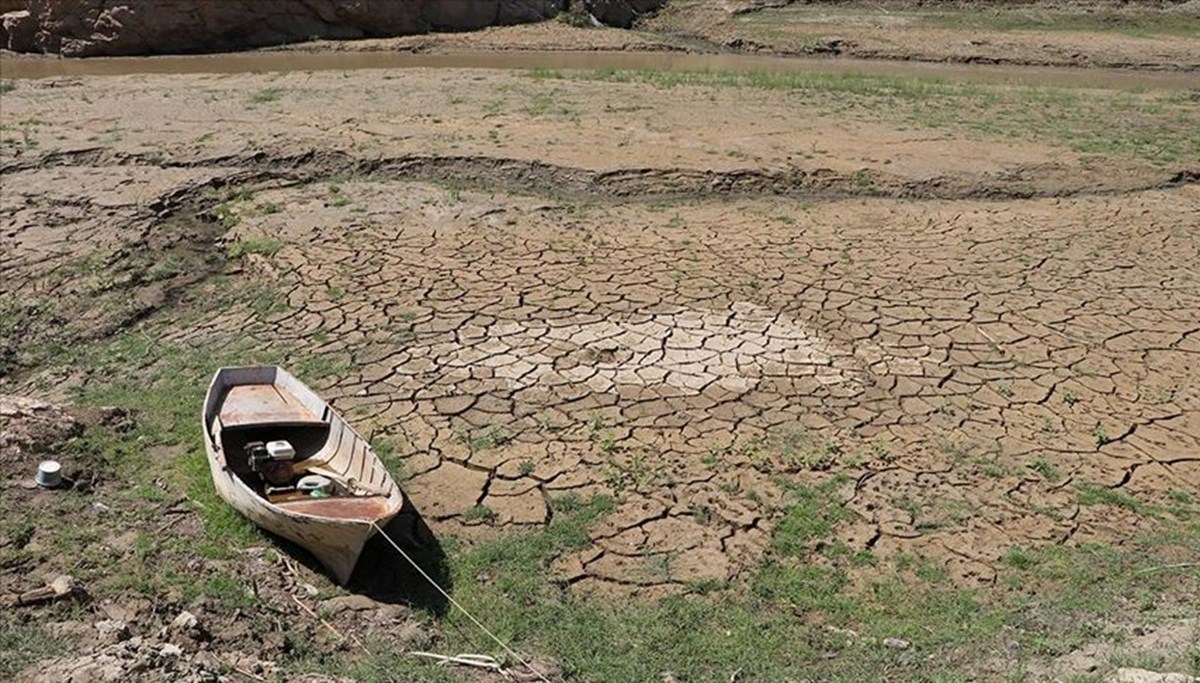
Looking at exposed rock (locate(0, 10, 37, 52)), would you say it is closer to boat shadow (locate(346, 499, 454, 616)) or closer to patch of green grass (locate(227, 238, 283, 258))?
patch of green grass (locate(227, 238, 283, 258))

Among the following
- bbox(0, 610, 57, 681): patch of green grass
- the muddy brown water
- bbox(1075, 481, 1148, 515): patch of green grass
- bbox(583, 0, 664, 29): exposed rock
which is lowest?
bbox(1075, 481, 1148, 515): patch of green grass

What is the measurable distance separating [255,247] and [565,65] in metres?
14.0

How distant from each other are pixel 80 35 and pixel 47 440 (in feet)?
65.8

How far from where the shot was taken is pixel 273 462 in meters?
5.66

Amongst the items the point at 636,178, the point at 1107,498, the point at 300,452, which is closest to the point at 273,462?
the point at 300,452

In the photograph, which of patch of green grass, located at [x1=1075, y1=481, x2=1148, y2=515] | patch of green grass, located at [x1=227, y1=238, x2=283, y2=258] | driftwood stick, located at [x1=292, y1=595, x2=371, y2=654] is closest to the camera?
driftwood stick, located at [x1=292, y1=595, x2=371, y2=654]

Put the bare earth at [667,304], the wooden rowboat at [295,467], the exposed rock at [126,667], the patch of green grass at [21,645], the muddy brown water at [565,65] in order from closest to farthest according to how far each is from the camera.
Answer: the exposed rock at [126,667] < the patch of green grass at [21,645] < the wooden rowboat at [295,467] < the bare earth at [667,304] < the muddy brown water at [565,65]

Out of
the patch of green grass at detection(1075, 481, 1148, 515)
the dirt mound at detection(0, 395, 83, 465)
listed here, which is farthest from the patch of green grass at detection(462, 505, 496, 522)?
the patch of green grass at detection(1075, 481, 1148, 515)

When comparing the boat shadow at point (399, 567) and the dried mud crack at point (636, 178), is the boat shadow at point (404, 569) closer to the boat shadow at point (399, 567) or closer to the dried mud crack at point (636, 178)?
the boat shadow at point (399, 567)

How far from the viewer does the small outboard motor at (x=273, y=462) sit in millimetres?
5637

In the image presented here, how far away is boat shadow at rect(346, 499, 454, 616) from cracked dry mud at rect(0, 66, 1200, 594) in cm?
21

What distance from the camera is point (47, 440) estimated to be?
20.2 ft

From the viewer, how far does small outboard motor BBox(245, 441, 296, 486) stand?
5.64 meters

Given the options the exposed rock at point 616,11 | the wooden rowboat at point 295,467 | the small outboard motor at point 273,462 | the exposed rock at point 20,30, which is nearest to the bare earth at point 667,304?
the wooden rowboat at point 295,467
